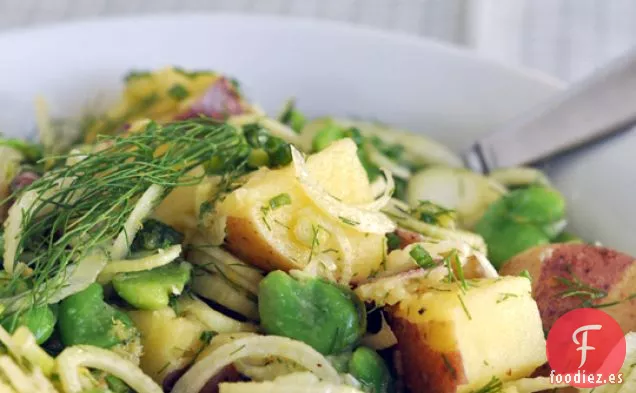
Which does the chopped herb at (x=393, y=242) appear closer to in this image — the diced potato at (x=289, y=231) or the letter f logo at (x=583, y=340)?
the diced potato at (x=289, y=231)

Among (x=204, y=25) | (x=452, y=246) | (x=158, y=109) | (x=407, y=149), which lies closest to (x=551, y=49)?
(x=407, y=149)

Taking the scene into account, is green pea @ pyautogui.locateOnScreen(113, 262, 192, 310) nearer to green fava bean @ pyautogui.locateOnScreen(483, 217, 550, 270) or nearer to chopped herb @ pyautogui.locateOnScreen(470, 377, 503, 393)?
chopped herb @ pyautogui.locateOnScreen(470, 377, 503, 393)

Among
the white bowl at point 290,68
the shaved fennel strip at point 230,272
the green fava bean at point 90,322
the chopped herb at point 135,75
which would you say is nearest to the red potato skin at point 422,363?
the shaved fennel strip at point 230,272

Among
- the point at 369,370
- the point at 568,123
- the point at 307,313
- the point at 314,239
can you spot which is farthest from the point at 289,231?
the point at 568,123

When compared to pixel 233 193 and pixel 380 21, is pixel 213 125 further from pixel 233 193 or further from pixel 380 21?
pixel 380 21

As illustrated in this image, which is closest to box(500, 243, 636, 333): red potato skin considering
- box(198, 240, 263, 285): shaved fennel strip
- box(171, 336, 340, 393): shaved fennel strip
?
box(171, 336, 340, 393): shaved fennel strip

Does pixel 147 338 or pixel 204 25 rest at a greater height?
pixel 204 25

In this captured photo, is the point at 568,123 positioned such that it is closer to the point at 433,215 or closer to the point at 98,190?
the point at 433,215
